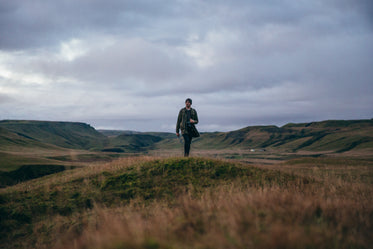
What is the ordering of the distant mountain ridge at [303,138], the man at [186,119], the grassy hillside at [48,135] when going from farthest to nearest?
the grassy hillside at [48,135] → the distant mountain ridge at [303,138] → the man at [186,119]

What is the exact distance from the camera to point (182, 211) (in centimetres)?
527

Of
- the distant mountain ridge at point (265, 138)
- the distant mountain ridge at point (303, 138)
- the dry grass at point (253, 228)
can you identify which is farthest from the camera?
the distant mountain ridge at point (303, 138)

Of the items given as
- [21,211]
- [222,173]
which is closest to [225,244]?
[222,173]

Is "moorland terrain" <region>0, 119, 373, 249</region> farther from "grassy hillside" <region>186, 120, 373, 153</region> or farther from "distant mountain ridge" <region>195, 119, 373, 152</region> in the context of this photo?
"distant mountain ridge" <region>195, 119, 373, 152</region>

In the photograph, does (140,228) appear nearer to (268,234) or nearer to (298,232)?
(268,234)

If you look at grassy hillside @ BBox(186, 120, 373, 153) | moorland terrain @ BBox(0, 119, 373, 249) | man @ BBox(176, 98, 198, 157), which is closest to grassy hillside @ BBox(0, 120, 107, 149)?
grassy hillside @ BBox(186, 120, 373, 153)

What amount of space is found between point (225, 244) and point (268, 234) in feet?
2.45

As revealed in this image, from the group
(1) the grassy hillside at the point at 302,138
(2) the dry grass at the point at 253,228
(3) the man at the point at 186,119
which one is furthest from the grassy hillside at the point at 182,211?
(1) the grassy hillside at the point at 302,138

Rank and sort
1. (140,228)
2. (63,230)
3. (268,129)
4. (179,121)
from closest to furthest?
1. (140,228)
2. (63,230)
3. (179,121)
4. (268,129)

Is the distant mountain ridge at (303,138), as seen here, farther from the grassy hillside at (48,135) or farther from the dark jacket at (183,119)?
the dark jacket at (183,119)

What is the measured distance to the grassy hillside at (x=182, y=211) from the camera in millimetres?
3848

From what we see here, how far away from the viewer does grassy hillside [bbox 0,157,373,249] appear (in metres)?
3.85

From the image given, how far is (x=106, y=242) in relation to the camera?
153 inches

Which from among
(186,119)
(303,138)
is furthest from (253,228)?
(303,138)
